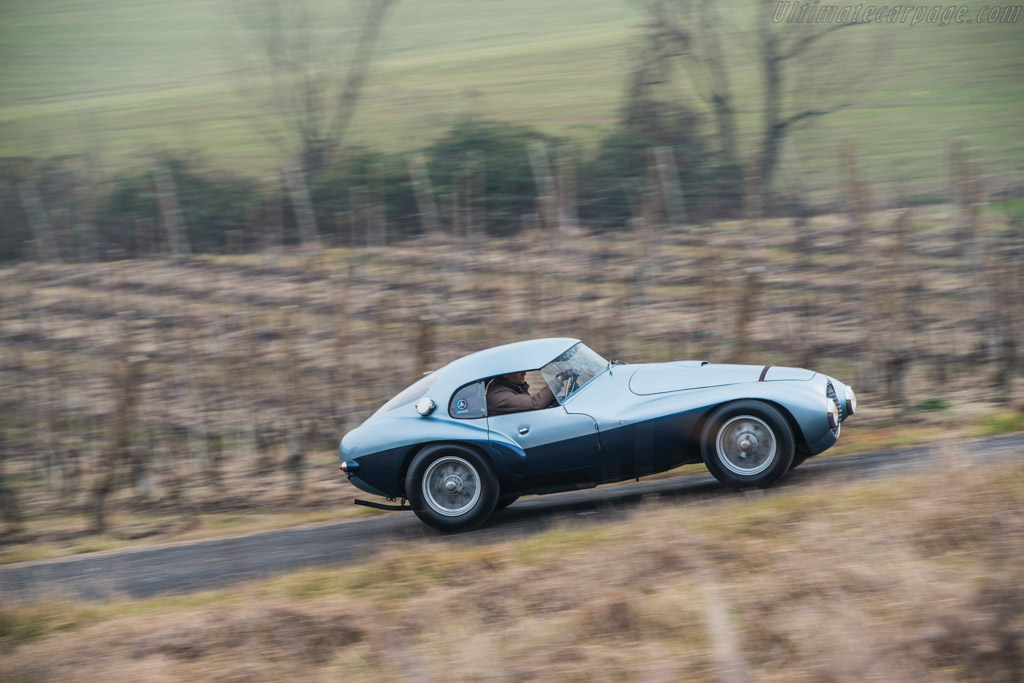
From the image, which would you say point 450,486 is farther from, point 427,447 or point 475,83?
point 475,83

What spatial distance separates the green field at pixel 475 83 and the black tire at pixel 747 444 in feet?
51.6

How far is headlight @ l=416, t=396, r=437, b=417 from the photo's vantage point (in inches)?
343

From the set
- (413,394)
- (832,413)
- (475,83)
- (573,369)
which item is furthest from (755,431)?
(475,83)

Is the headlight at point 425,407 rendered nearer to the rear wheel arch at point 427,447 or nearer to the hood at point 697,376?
the rear wheel arch at point 427,447

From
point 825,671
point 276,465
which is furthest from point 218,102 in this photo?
point 825,671

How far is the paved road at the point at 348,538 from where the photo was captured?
8.55 metres

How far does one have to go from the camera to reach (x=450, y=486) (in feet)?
28.4

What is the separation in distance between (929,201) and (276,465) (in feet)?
49.7

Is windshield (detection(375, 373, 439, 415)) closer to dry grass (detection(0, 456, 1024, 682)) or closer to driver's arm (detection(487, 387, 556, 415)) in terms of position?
driver's arm (detection(487, 387, 556, 415))

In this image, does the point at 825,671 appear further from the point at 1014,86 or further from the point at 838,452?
the point at 1014,86

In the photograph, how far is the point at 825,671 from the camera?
4707 millimetres

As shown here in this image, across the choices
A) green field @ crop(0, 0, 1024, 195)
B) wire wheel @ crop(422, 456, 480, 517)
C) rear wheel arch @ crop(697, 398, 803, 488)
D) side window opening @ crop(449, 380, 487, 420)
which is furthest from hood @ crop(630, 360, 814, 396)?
green field @ crop(0, 0, 1024, 195)

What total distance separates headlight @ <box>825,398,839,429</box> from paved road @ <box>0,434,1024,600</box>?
608 millimetres

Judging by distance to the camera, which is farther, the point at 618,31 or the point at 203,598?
the point at 618,31
